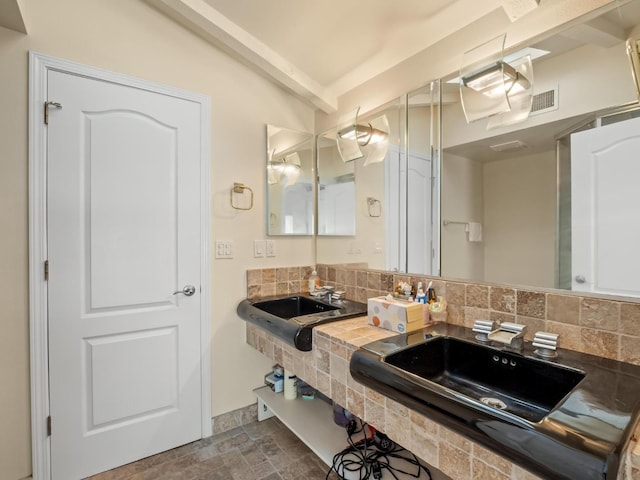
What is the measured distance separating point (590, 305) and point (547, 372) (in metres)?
0.30

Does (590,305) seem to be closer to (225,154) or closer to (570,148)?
(570,148)

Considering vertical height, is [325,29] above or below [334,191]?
above

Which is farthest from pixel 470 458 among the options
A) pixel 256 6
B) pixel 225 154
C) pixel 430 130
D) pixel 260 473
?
pixel 256 6

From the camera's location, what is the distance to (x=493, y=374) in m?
1.21

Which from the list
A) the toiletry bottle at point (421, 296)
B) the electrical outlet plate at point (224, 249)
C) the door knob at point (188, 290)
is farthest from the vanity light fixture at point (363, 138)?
the door knob at point (188, 290)

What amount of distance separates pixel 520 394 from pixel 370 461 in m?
0.85

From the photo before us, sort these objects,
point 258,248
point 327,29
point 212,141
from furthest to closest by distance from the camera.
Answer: point 258,248 → point 212,141 → point 327,29

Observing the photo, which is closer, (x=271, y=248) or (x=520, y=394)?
(x=520, y=394)

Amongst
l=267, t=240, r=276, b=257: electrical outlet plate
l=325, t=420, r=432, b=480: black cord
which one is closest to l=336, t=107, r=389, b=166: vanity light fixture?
l=267, t=240, r=276, b=257: electrical outlet plate

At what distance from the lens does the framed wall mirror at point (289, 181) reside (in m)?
2.29

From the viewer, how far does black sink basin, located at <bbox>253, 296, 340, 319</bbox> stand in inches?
82.0

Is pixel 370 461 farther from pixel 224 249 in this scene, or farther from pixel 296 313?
pixel 224 249

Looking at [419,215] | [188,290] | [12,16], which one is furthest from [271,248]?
[12,16]

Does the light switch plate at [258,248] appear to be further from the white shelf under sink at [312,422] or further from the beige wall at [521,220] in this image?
the beige wall at [521,220]
